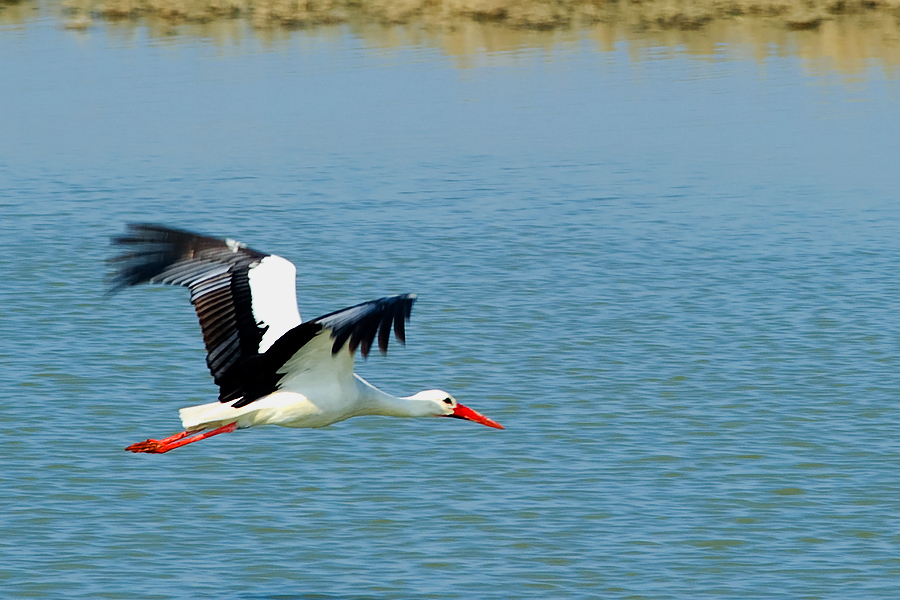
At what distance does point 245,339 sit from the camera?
890 cm

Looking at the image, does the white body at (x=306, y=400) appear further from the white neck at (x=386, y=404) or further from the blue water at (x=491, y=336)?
the blue water at (x=491, y=336)

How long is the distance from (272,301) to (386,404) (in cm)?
90

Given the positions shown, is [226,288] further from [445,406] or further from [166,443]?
[445,406]

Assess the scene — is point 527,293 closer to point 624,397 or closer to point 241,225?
point 624,397

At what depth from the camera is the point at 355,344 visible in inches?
304

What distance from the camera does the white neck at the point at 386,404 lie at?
30.0ft

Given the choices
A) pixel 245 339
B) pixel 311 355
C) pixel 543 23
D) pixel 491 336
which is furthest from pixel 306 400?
pixel 543 23

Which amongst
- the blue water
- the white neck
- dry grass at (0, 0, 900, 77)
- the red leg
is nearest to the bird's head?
the white neck

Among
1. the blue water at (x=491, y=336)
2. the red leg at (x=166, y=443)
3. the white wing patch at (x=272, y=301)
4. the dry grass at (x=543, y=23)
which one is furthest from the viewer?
the dry grass at (x=543, y=23)

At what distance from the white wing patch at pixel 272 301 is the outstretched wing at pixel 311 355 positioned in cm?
13

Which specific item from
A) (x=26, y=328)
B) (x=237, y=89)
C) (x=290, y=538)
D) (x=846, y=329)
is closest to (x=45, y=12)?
(x=237, y=89)

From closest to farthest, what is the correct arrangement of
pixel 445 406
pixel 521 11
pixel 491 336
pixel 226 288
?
pixel 226 288 < pixel 445 406 < pixel 491 336 < pixel 521 11

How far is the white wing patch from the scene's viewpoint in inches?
349

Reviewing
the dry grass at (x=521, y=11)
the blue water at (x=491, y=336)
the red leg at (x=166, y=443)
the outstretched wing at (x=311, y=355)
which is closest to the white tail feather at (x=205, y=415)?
the outstretched wing at (x=311, y=355)
